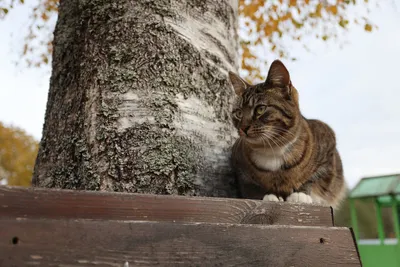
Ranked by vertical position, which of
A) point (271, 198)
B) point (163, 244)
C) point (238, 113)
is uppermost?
point (238, 113)

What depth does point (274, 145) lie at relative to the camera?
7.34 ft

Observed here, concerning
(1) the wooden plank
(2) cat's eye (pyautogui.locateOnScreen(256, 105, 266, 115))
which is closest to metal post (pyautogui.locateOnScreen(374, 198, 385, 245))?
(2) cat's eye (pyautogui.locateOnScreen(256, 105, 266, 115))

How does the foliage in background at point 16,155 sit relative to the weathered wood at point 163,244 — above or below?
above

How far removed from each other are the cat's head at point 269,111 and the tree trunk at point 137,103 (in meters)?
0.13

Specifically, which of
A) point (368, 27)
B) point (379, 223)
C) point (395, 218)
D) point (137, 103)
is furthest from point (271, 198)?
point (379, 223)

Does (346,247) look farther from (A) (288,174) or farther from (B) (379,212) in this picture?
(B) (379,212)

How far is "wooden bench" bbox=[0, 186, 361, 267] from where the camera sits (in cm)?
94

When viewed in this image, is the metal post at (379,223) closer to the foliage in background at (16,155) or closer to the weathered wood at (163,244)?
the weathered wood at (163,244)

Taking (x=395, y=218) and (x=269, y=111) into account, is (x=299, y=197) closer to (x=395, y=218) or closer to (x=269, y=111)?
(x=269, y=111)

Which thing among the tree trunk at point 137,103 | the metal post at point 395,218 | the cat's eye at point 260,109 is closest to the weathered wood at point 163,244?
the tree trunk at point 137,103

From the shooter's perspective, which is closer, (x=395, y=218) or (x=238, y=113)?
(x=238, y=113)

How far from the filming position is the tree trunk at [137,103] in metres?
1.74

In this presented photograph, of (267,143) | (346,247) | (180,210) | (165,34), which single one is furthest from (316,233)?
(165,34)

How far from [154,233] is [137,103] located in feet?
2.75
